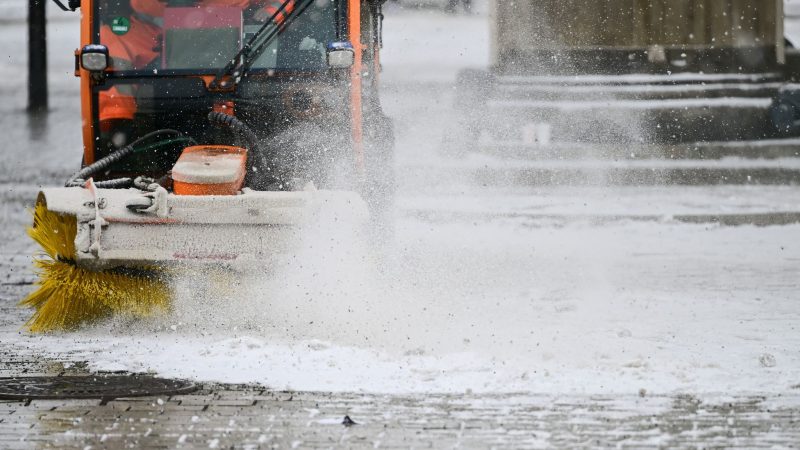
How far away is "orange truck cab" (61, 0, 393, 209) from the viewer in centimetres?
809

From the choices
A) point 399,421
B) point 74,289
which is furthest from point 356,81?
point 399,421

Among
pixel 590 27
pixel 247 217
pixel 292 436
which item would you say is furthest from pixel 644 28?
pixel 292 436

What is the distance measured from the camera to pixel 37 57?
72.6 feet

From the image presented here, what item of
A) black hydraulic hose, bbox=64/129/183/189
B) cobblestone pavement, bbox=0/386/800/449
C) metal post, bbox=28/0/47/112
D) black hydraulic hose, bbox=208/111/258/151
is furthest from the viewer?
metal post, bbox=28/0/47/112

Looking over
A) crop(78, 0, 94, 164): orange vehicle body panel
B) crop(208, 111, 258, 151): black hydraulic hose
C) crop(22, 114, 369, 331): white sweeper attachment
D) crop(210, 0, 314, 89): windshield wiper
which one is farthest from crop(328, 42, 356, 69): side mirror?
crop(78, 0, 94, 164): orange vehicle body panel

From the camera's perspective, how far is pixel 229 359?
21.2ft

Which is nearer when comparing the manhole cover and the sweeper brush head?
the manhole cover

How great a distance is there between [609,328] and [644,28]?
1116cm

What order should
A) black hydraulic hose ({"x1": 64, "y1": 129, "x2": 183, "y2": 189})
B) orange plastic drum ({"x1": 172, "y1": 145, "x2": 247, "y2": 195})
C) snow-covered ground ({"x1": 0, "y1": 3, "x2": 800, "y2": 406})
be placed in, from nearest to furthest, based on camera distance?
snow-covered ground ({"x1": 0, "y1": 3, "x2": 800, "y2": 406}), orange plastic drum ({"x1": 172, "y1": 145, "x2": 247, "y2": 195}), black hydraulic hose ({"x1": 64, "y1": 129, "x2": 183, "y2": 189})

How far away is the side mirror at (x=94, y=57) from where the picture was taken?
802 cm

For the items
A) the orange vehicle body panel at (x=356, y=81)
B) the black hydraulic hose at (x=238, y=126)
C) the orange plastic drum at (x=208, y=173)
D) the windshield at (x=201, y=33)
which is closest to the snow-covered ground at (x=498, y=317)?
the orange plastic drum at (x=208, y=173)

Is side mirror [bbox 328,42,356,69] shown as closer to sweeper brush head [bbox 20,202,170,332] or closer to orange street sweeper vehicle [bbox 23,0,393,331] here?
orange street sweeper vehicle [bbox 23,0,393,331]

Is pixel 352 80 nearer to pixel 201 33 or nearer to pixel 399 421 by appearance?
pixel 201 33

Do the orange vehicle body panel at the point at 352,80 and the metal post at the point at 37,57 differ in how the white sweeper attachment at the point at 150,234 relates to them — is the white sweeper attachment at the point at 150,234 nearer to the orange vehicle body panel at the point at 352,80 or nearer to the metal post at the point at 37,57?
the orange vehicle body panel at the point at 352,80
